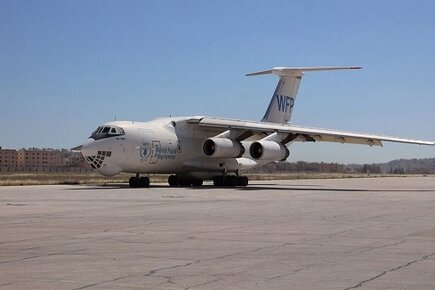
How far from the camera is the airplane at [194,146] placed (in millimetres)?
29641

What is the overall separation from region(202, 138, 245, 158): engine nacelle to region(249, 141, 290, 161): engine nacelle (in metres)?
0.67

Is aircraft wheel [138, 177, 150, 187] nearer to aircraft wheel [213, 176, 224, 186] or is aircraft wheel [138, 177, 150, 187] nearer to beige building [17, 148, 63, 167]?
aircraft wheel [213, 176, 224, 186]

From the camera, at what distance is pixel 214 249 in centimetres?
903

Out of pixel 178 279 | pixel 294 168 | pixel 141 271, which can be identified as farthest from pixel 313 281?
pixel 294 168

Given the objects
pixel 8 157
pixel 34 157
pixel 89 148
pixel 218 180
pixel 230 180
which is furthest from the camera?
pixel 34 157

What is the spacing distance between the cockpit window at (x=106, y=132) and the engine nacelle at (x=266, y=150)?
6478mm

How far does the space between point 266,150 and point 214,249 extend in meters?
22.8

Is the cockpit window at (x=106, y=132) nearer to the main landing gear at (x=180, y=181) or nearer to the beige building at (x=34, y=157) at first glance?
the main landing gear at (x=180, y=181)

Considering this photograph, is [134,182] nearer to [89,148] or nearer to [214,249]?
[89,148]

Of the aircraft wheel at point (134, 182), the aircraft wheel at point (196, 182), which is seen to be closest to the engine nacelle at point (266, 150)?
the aircraft wheel at point (196, 182)

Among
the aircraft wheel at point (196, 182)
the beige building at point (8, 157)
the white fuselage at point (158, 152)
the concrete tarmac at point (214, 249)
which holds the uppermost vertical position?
the beige building at point (8, 157)

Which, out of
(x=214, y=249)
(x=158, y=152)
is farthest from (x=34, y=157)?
(x=214, y=249)

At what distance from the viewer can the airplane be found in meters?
29.6

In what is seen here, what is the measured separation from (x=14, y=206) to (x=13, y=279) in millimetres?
10675
